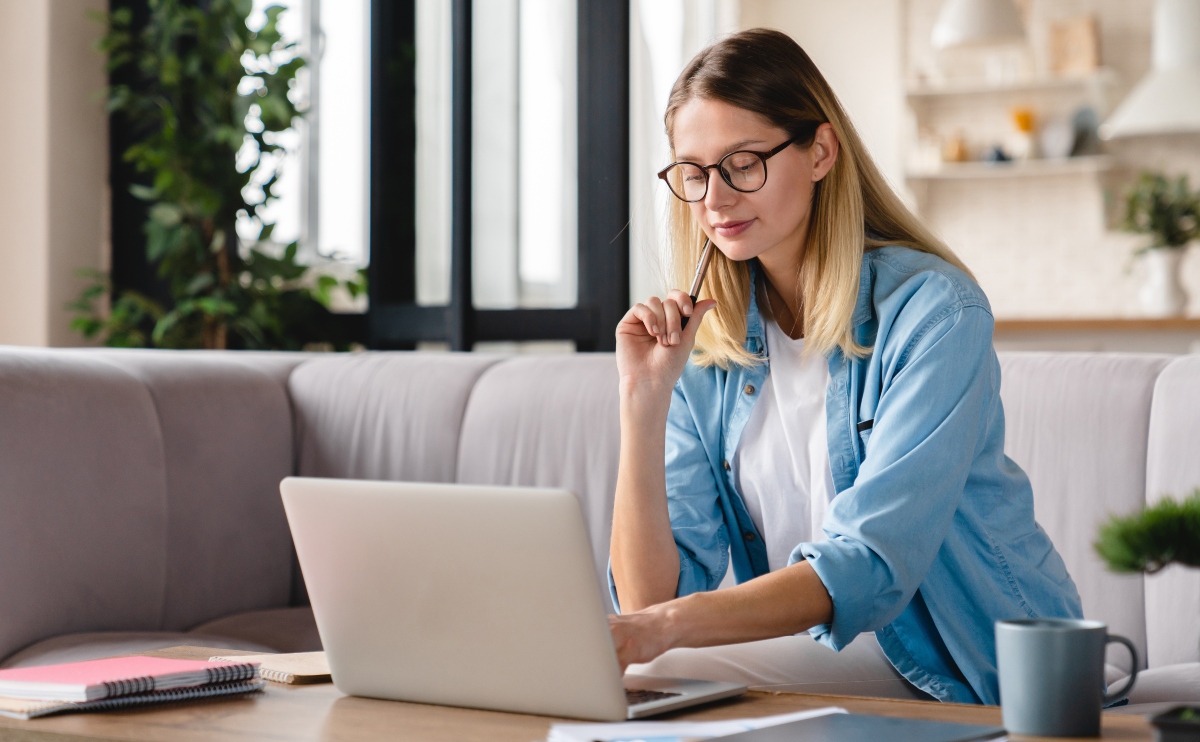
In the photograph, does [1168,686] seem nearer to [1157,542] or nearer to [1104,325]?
[1157,542]

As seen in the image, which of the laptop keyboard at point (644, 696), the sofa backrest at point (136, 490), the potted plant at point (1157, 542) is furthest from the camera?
the sofa backrest at point (136, 490)

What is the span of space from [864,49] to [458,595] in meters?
6.08

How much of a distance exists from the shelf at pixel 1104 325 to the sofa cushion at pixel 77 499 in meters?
3.54

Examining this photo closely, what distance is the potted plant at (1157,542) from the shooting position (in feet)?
2.36

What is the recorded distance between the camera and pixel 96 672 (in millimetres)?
1051

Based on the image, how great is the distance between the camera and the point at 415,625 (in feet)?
3.21

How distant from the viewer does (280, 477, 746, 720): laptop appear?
894 mm

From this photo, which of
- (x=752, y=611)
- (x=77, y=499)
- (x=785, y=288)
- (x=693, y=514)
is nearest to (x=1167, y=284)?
(x=785, y=288)

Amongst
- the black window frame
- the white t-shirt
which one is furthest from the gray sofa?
the black window frame

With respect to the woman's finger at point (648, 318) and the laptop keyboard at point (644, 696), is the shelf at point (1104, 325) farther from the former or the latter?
the laptop keyboard at point (644, 696)

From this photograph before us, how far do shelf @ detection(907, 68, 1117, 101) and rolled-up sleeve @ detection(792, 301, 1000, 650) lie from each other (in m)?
5.20

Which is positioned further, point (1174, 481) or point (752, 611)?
point (1174, 481)

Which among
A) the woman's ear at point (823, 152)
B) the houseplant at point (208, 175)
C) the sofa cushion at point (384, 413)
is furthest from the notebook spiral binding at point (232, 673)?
the houseplant at point (208, 175)

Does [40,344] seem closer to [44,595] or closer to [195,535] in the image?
[195,535]
